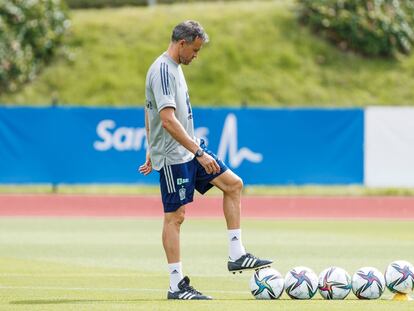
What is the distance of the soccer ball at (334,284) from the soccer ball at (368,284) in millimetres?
72

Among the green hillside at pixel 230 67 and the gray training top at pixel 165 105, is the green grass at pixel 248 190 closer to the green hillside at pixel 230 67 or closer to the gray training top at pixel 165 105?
the green hillside at pixel 230 67

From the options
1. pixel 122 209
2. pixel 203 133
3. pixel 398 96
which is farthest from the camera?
pixel 398 96

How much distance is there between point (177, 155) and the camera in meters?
10.7

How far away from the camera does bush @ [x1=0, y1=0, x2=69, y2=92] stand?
1359 inches

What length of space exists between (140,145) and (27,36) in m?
9.88

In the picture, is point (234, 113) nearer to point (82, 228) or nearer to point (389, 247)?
point (82, 228)

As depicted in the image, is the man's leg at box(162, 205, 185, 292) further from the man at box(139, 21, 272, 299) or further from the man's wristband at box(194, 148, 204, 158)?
the man's wristband at box(194, 148, 204, 158)

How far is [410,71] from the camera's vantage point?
36.2 m

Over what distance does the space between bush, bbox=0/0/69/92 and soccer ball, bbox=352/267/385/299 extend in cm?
2529

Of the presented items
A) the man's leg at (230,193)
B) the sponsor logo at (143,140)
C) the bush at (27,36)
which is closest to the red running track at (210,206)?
the sponsor logo at (143,140)

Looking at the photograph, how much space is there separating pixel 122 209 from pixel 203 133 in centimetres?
376

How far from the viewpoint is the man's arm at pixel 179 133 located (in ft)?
34.3

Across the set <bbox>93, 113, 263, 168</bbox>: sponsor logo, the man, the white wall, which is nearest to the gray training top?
the man

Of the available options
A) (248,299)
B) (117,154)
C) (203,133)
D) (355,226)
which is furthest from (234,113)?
(248,299)
